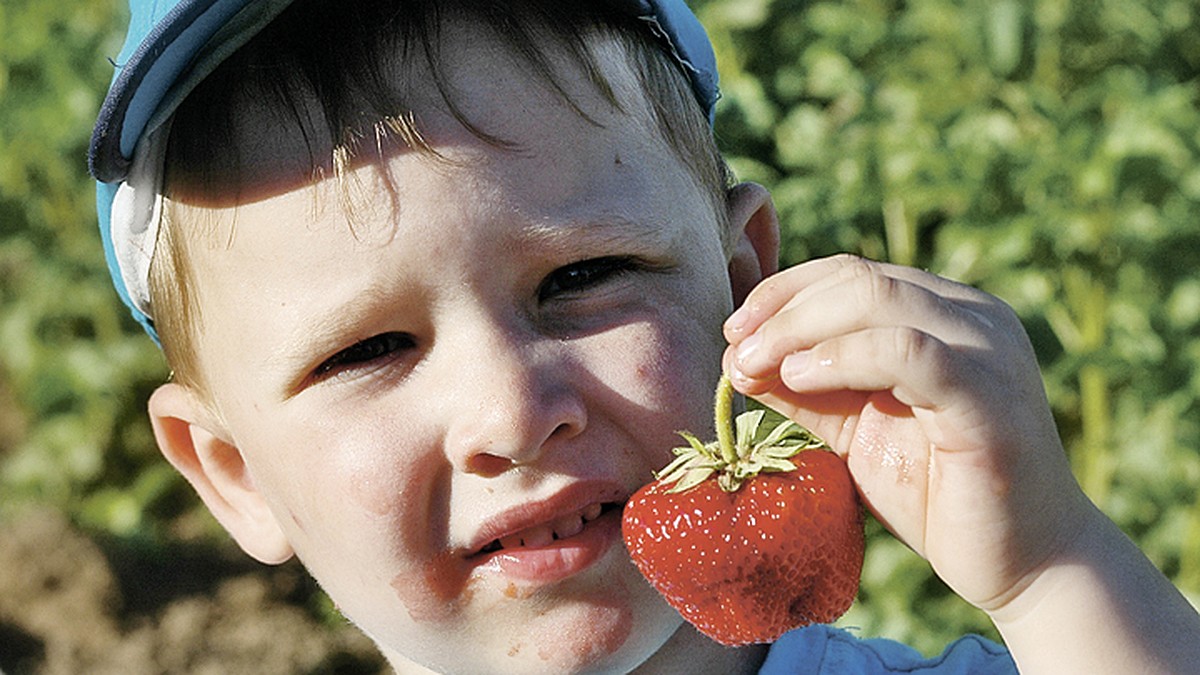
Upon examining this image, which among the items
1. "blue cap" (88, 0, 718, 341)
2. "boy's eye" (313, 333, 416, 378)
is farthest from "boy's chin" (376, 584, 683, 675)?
"blue cap" (88, 0, 718, 341)

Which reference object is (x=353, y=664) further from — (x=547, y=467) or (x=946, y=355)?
(x=946, y=355)

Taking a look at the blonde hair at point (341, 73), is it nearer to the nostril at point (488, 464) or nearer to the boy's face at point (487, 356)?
the boy's face at point (487, 356)

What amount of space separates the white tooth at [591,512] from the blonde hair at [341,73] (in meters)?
0.35

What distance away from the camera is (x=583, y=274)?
1569 millimetres

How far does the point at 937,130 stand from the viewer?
3.85 meters

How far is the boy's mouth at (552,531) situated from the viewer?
1.53 m

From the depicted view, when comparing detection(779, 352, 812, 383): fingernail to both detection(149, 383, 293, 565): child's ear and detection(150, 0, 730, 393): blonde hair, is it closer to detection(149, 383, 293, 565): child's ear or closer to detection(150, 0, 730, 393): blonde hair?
detection(150, 0, 730, 393): blonde hair

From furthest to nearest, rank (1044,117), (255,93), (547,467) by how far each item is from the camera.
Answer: (1044,117), (255,93), (547,467)

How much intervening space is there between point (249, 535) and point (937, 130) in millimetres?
2372

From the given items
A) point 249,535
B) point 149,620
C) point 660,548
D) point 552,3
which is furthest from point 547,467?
point 149,620

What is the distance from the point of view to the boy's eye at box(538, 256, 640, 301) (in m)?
1.55

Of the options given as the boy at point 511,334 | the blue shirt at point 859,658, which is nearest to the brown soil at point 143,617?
the blue shirt at point 859,658

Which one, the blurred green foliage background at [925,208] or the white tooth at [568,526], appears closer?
the white tooth at [568,526]

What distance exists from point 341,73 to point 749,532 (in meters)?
0.60
